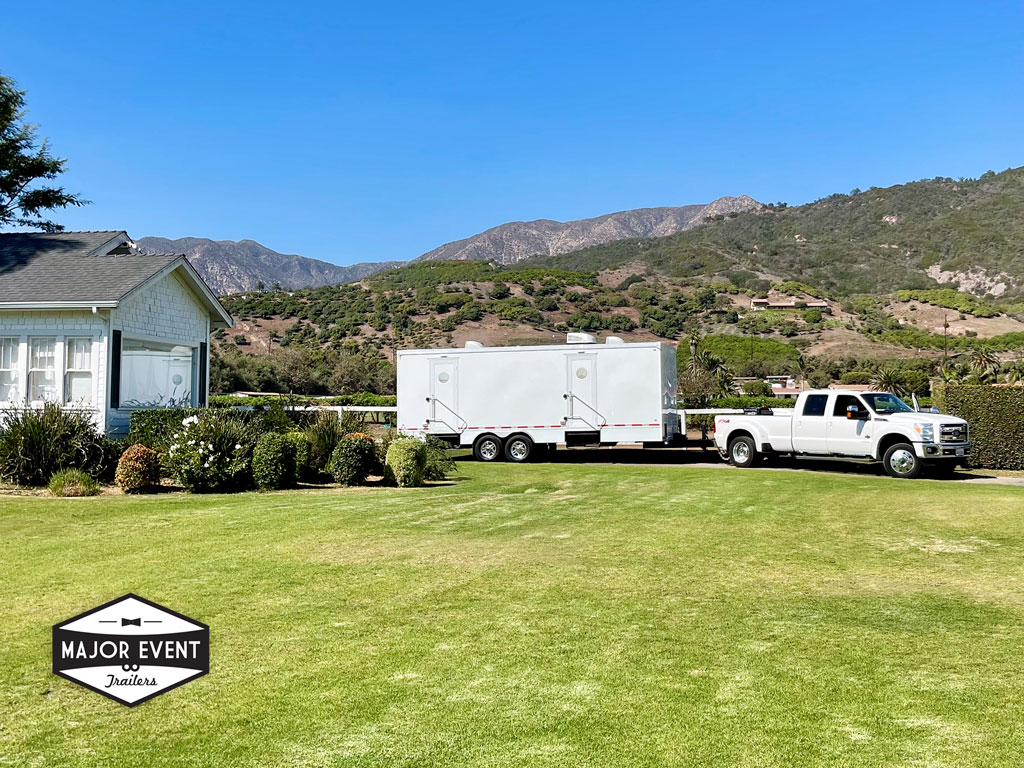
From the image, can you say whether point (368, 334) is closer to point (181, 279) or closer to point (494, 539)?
point (181, 279)

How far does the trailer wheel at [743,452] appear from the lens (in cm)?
Result: 1998

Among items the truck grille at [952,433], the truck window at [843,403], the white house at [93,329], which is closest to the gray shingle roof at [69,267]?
the white house at [93,329]

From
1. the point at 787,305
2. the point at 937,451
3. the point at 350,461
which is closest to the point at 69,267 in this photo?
the point at 350,461

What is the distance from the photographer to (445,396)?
21734 mm

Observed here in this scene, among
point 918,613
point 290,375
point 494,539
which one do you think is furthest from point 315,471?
point 290,375

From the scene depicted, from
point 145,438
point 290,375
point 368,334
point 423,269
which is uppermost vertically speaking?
point 423,269

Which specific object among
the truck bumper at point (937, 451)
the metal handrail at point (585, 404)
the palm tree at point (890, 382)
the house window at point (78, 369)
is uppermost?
the palm tree at point (890, 382)

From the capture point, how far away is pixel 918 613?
652 cm

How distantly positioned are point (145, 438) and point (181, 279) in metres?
4.93

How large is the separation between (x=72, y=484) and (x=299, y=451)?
340 cm

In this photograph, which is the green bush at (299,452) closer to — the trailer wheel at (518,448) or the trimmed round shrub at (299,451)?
the trimmed round shrub at (299,451)

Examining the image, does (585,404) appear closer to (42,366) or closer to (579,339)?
(579,339)

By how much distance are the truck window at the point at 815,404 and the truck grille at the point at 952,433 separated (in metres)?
2.42

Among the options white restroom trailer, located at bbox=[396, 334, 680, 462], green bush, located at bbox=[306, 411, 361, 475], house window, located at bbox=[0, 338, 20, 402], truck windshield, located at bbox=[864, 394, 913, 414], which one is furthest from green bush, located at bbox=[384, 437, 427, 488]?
truck windshield, located at bbox=[864, 394, 913, 414]
